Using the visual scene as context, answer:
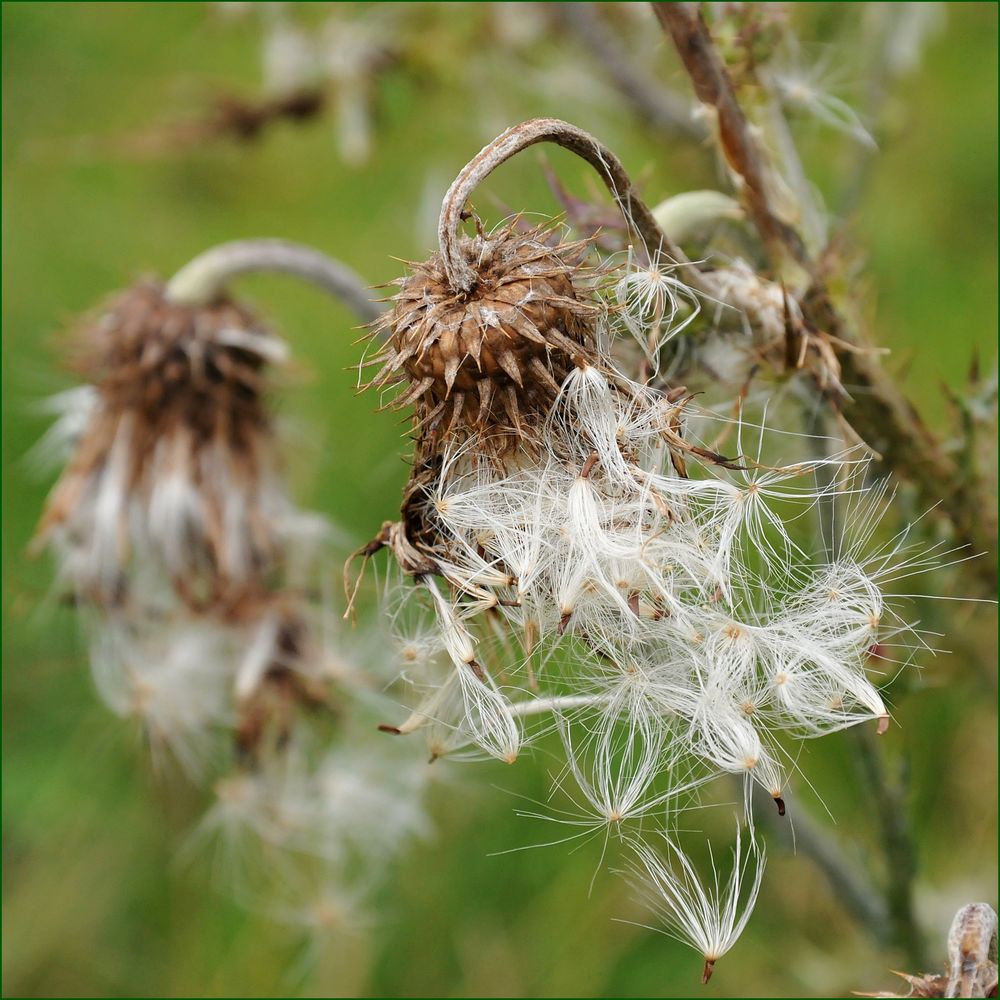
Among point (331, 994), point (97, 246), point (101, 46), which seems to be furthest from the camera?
point (101, 46)

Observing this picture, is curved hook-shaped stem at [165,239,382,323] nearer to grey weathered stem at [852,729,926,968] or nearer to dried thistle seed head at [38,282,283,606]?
dried thistle seed head at [38,282,283,606]

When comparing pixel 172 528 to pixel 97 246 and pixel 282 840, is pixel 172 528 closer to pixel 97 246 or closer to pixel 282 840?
pixel 282 840

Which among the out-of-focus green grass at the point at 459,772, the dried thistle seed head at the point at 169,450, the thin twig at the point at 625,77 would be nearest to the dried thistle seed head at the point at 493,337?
the out-of-focus green grass at the point at 459,772

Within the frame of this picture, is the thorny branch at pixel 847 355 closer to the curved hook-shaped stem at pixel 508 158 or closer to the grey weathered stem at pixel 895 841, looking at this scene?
the curved hook-shaped stem at pixel 508 158

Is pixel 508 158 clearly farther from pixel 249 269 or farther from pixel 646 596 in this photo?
pixel 249 269

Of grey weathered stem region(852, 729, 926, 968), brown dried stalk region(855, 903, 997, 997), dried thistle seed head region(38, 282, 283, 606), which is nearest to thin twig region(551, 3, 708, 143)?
dried thistle seed head region(38, 282, 283, 606)

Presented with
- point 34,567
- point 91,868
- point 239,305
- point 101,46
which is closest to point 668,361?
point 239,305
